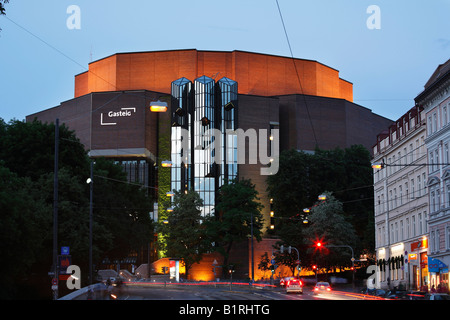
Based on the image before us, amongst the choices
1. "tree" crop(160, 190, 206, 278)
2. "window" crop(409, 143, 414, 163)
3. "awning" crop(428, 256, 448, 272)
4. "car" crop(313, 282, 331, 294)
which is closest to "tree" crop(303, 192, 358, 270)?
"tree" crop(160, 190, 206, 278)

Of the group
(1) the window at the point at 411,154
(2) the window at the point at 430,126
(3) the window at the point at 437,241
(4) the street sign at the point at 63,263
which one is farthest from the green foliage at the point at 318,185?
(4) the street sign at the point at 63,263

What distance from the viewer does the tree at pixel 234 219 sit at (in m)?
100

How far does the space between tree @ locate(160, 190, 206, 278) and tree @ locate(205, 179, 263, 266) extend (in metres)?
1.70

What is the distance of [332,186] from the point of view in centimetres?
9862

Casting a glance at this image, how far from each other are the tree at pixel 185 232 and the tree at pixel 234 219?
1.70 meters

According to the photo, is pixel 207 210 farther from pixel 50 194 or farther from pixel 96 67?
pixel 50 194

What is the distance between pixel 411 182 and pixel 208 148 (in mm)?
52723

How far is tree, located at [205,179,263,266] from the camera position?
328 feet

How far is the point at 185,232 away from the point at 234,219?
6.83 meters

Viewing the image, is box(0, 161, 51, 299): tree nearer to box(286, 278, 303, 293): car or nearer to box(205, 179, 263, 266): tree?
box(286, 278, 303, 293): car

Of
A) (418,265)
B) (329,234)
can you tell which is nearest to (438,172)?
(418,265)

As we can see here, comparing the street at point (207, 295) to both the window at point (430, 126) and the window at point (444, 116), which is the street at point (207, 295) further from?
the window at point (444, 116)

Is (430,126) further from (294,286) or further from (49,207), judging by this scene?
(49,207)

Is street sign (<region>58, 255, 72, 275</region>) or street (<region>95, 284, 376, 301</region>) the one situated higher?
street sign (<region>58, 255, 72, 275</region>)
